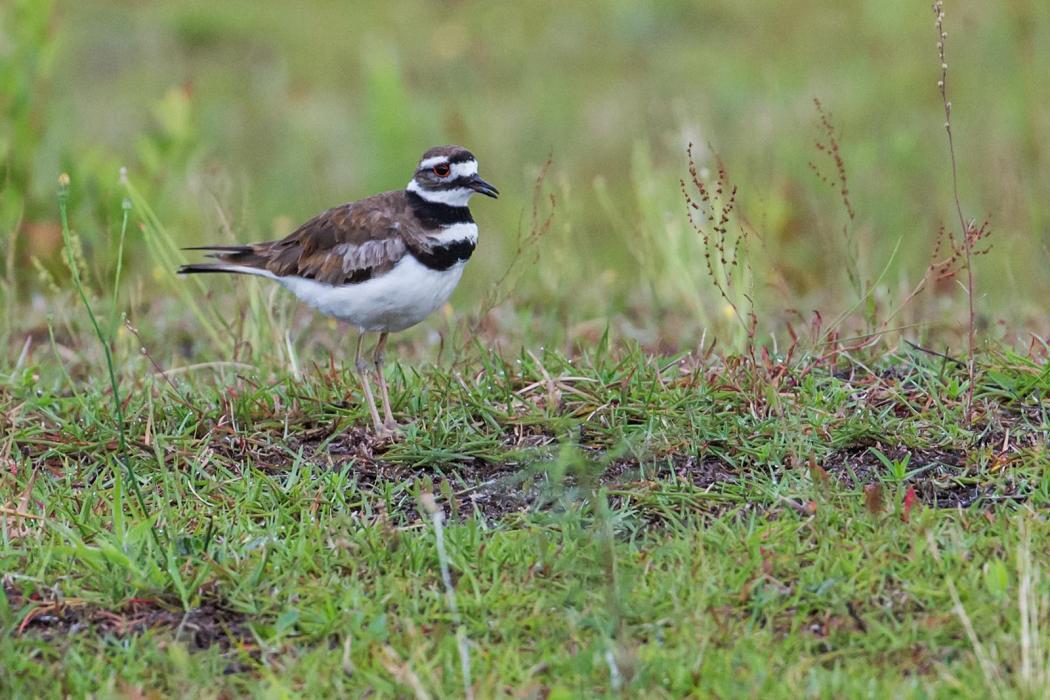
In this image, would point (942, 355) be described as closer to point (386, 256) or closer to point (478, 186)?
point (478, 186)

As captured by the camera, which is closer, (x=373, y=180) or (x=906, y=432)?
(x=906, y=432)

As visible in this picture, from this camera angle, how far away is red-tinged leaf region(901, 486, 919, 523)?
4.52 m

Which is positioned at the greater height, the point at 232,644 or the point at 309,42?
the point at 309,42

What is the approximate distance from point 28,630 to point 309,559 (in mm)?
873

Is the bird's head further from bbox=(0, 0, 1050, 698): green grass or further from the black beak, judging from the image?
bbox=(0, 0, 1050, 698): green grass

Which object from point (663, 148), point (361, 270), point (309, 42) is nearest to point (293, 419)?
point (361, 270)

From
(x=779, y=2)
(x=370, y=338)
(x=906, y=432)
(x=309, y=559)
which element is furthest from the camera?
(x=779, y=2)

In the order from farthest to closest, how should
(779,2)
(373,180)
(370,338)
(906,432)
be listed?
(779,2)
(373,180)
(370,338)
(906,432)

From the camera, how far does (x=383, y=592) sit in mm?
4262

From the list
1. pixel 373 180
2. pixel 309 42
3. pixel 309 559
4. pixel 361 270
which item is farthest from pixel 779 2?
pixel 309 559

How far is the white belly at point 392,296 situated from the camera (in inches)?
214

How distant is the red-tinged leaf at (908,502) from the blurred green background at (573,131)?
140cm

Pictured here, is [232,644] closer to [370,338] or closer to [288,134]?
[370,338]

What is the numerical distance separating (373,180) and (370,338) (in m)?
2.73
